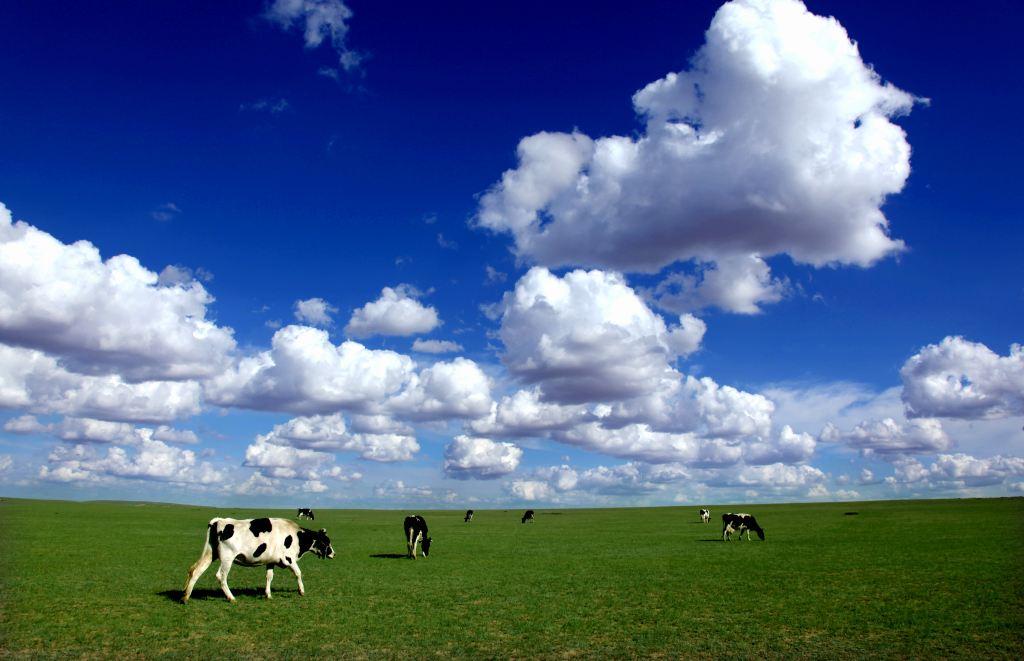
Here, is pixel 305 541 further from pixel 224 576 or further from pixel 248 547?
pixel 224 576

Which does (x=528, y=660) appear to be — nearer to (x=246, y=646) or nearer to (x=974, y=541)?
(x=246, y=646)

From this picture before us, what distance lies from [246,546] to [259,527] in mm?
705

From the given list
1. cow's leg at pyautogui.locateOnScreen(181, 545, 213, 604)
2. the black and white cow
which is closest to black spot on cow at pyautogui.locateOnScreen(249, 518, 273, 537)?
the black and white cow

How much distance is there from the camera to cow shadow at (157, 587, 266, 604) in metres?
19.1

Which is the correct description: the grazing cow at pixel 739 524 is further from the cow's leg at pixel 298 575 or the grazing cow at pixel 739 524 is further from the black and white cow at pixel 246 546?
the black and white cow at pixel 246 546

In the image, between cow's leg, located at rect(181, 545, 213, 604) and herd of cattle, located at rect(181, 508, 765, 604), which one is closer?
cow's leg, located at rect(181, 545, 213, 604)

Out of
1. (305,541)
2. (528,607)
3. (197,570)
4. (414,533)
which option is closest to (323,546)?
(305,541)

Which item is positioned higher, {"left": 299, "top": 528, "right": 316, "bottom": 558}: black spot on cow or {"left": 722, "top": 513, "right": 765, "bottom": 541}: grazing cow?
{"left": 299, "top": 528, "right": 316, "bottom": 558}: black spot on cow

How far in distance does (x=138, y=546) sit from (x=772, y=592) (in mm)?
34133

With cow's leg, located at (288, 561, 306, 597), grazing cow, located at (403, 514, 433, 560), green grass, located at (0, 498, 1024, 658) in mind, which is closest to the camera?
green grass, located at (0, 498, 1024, 658)

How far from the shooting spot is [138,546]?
125 ft

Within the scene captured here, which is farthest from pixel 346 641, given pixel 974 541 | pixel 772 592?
pixel 974 541

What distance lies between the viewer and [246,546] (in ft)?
61.2

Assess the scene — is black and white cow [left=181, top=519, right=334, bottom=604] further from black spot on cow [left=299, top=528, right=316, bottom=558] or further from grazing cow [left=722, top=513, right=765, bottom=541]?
grazing cow [left=722, top=513, right=765, bottom=541]
